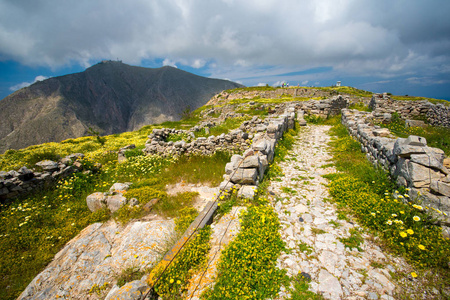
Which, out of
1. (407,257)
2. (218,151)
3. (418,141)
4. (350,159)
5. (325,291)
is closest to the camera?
(325,291)

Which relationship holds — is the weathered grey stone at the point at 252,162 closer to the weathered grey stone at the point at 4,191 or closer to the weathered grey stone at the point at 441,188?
the weathered grey stone at the point at 441,188

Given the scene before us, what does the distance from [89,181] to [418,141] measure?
44.3 ft

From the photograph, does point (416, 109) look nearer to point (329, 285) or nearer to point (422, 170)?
point (422, 170)

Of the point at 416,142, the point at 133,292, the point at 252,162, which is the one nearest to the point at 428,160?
the point at 416,142

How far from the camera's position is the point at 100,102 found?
302ft

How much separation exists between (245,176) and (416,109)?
20.9m

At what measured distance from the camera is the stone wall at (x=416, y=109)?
14.4 m

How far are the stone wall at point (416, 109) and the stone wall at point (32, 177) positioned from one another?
23247 mm

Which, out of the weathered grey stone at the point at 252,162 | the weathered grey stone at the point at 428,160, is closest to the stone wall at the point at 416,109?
the weathered grey stone at the point at 428,160

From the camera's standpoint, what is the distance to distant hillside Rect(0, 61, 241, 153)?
217 feet

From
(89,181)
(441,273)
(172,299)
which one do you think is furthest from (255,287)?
(89,181)

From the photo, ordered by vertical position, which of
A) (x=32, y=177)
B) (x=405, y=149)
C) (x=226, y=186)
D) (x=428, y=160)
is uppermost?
(x=405, y=149)

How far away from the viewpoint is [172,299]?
10.6ft

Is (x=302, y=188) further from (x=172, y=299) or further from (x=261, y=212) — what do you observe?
(x=172, y=299)
